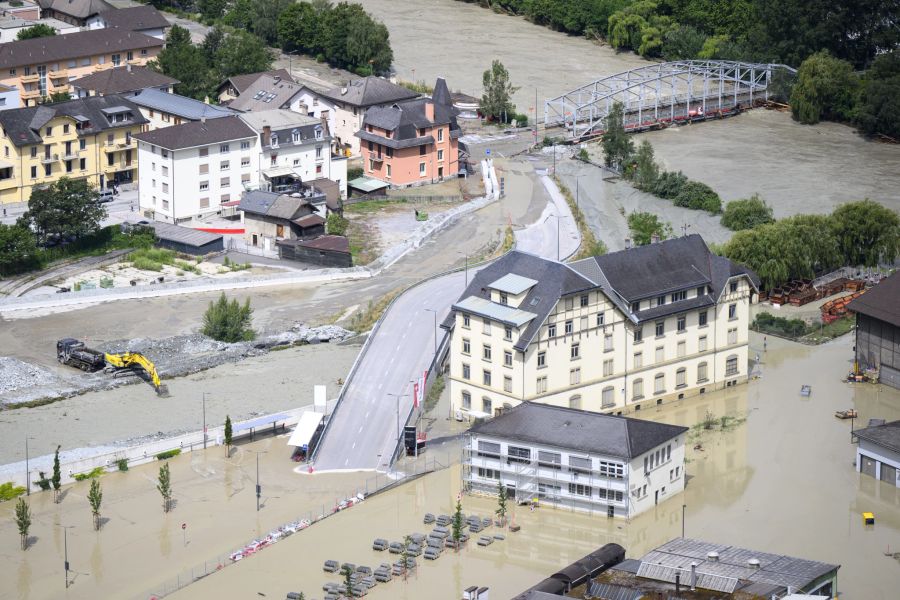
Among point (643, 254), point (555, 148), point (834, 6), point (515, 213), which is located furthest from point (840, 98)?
point (643, 254)

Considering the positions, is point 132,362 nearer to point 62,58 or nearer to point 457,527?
point 457,527

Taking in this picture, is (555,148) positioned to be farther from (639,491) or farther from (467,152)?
(639,491)

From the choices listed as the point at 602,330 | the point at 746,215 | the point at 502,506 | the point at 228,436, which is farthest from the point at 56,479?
the point at 746,215

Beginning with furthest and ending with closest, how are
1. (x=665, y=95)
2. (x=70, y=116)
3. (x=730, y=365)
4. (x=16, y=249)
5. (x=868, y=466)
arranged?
(x=665, y=95)
(x=70, y=116)
(x=16, y=249)
(x=730, y=365)
(x=868, y=466)

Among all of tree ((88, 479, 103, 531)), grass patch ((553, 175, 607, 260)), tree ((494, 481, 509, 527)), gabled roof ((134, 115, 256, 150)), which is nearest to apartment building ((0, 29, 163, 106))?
gabled roof ((134, 115, 256, 150))

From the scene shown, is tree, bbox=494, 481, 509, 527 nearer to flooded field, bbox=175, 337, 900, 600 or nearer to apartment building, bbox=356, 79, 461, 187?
flooded field, bbox=175, 337, 900, 600
